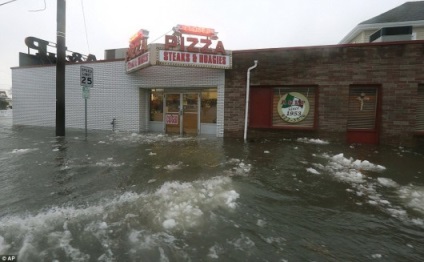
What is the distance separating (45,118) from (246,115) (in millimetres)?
12520

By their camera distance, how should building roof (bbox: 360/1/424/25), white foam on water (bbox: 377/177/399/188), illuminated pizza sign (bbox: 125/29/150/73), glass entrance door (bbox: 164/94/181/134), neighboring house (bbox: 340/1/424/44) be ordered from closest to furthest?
white foam on water (bbox: 377/177/399/188) → illuminated pizza sign (bbox: 125/29/150/73) → glass entrance door (bbox: 164/94/181/134) → neighboring house (bbox: 340/1/424/44) → building roof (bbox: 360/1/424/25)

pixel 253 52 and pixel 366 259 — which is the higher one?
pixel 253 52

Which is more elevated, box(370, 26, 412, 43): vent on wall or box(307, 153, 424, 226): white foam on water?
box(370, 26, 412, 43): vent on wall

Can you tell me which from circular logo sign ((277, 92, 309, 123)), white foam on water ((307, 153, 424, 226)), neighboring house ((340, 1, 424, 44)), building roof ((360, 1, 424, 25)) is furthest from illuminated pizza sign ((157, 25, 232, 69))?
building roof ((360, 1, 424, 25))

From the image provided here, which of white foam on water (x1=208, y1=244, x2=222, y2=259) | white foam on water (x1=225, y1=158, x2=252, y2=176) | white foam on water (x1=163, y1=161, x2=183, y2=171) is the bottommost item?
white foam on water (x1=208, y1=244, x2=222, y2=259)

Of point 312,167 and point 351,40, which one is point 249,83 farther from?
point 351,40

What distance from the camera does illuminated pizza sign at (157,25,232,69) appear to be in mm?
10312

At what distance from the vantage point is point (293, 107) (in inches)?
433

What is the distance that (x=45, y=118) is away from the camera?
16.1m

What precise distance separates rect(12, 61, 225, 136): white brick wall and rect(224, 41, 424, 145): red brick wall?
94 cm

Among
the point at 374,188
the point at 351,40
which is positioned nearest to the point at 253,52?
the point at 374,188

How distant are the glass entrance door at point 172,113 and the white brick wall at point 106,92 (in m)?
0.80

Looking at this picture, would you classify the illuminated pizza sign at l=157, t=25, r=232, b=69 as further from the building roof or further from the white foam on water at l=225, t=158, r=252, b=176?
the building roof

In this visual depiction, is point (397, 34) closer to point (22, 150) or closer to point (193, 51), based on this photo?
point (193, 51)
